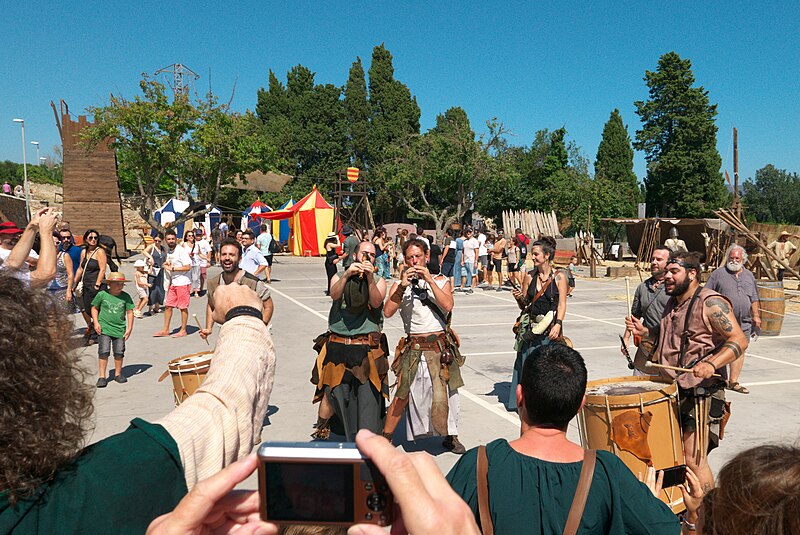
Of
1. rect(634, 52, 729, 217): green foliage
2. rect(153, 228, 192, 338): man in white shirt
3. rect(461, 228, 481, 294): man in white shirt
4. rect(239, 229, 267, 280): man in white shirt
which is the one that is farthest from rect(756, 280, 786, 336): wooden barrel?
rect(634, 52, 729, 217): green foliage

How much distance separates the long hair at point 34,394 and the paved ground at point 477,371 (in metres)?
3.55

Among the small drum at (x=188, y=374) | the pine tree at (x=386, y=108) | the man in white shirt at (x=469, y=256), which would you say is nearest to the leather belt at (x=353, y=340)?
the small drum at (x=188, y=374)

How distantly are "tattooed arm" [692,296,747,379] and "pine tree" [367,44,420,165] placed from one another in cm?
4128

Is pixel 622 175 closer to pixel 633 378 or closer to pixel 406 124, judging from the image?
pixel 406 124

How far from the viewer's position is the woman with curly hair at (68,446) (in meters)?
1.14

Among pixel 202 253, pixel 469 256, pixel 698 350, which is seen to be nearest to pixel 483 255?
pixel 469 256

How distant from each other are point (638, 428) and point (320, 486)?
9.94ft

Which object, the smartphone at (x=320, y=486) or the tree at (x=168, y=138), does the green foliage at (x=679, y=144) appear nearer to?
the tree at (x=168, y=138)

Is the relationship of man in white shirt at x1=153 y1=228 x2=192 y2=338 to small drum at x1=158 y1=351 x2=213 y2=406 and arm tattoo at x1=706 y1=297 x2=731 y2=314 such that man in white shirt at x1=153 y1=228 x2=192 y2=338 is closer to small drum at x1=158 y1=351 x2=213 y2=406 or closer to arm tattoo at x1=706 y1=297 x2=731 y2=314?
small drum at x1=158 y1=351 x2=213 y2=406

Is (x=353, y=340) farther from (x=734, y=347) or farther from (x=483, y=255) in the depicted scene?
(x=483, y=255)

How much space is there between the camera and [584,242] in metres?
26.8

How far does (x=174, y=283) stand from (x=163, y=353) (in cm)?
169

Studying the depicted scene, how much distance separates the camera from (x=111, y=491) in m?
1.19

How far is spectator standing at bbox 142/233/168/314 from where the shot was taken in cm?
1253
